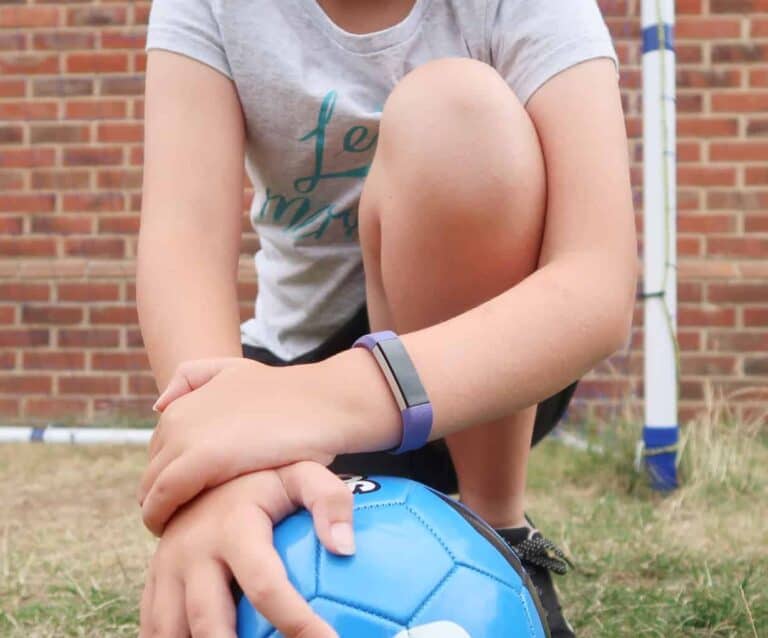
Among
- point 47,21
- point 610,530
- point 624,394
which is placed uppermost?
point 47,21

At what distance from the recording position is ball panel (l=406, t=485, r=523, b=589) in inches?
33.7

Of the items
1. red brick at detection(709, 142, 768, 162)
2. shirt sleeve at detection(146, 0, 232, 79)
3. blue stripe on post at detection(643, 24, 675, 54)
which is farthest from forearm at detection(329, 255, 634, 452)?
red brick at detection(709, 142, 768, 162)

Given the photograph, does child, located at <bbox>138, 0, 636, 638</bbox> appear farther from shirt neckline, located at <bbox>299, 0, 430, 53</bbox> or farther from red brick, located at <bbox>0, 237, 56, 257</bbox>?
red brick, located at <bbox>0, 237, 56, 257</bbox>

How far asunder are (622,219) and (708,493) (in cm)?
151

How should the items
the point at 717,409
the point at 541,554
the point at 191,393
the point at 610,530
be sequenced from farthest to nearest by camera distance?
1. the point at 717,409
2. the point at 610,530
3. the point at 541,554
4. the point at 191,393

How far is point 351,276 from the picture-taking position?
1550 mm

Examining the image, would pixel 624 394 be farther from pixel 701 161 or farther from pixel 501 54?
pixel 501 54

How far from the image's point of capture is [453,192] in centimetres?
113

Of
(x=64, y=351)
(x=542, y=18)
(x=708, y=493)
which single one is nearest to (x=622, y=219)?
(x=542, y=18)

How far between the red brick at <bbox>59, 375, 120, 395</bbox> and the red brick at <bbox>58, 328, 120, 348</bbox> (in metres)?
0.11

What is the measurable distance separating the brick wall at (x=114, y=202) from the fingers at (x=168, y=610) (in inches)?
95.5

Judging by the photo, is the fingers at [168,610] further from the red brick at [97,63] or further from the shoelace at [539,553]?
the red brick at [97,63]

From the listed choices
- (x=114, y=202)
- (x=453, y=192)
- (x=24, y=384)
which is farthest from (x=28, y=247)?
(x=453, y=192)

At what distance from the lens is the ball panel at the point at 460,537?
855mm
